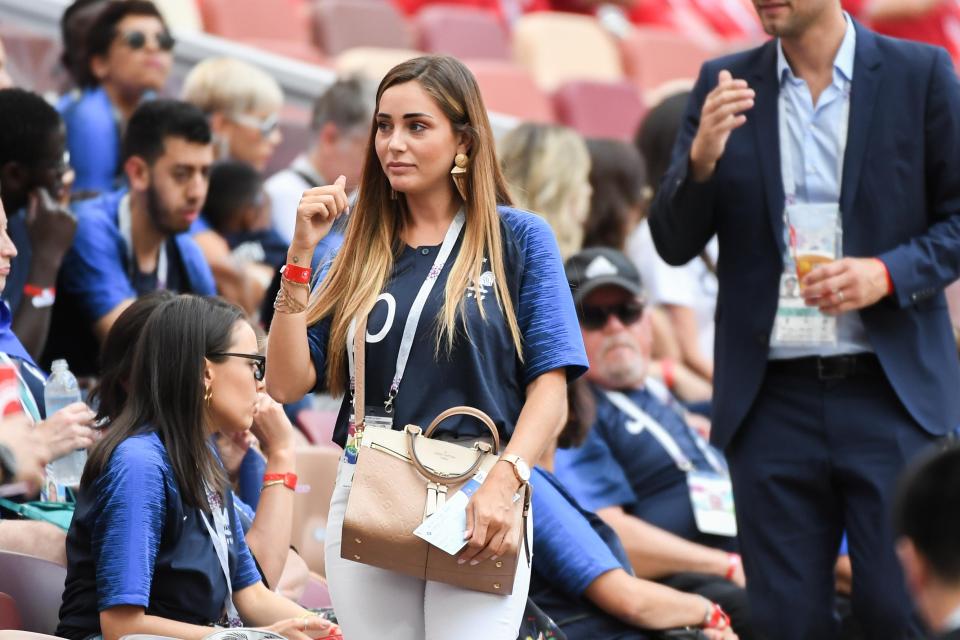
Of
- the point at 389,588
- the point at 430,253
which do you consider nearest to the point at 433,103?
the point at 430,253

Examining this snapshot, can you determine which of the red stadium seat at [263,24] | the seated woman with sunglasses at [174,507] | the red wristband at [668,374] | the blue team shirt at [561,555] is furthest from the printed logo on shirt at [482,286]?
the red stadium seat at [263,24]

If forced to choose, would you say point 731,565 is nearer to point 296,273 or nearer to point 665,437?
point 665,437

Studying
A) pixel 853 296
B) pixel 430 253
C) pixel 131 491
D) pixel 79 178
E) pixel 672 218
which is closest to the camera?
pixel 430 253

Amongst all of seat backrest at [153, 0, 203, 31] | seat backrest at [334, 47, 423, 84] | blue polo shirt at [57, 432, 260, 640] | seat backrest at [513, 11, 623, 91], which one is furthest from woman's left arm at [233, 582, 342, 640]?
seat backrest at [513, 11, 623, 91]

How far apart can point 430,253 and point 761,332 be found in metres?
1.06

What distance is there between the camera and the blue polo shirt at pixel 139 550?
10.6 feet

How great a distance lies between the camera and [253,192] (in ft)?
19.9

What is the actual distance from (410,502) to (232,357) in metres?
0.98

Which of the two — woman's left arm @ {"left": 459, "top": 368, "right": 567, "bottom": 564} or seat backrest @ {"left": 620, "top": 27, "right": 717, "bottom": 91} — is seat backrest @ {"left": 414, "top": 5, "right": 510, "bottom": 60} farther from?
woman's left arm @ {"left": 459, "top": 368, "right": 567, "bottom": 564}

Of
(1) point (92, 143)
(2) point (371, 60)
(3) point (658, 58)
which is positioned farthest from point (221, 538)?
(3) point (658, 58)

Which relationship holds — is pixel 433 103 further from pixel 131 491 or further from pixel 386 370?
pixel 131 491

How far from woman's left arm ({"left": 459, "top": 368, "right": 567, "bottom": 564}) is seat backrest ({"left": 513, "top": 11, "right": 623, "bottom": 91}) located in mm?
6965

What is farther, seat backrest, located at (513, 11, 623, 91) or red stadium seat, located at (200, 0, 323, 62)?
seat backrest, located at (513, 11, 623, 91)

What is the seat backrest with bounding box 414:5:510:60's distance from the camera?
934cm
